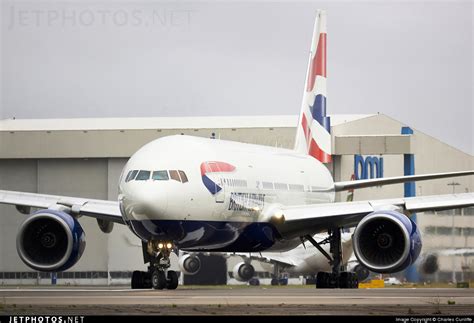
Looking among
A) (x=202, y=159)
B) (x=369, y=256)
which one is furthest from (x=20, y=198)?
(x=369, y=256)

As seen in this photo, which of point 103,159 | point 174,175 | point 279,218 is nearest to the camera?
point 174,175

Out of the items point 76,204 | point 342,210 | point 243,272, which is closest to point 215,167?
point 342,210

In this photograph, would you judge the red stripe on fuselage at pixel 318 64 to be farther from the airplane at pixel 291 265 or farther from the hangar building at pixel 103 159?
the hangar building at pixel 103 159

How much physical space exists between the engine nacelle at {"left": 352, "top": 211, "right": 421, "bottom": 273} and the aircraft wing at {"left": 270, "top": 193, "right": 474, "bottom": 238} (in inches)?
37.7

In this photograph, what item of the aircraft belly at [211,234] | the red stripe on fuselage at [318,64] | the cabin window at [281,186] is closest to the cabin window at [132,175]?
the aircraft belly at [211,234]

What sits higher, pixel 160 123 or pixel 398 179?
pixel 160 123

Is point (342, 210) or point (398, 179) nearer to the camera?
point (342, 210)

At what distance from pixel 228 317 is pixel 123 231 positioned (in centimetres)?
4192

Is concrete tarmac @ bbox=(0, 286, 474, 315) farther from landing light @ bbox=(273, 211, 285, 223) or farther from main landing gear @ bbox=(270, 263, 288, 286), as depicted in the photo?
main landing gear @ bbox=(270, 263, 288, 286)

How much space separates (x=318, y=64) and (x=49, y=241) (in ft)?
56.0

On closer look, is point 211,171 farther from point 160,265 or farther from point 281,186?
point 281,186

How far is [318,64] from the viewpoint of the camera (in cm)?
4862

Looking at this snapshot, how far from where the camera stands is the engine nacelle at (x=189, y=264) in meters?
55.6

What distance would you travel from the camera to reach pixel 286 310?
20531 mm
